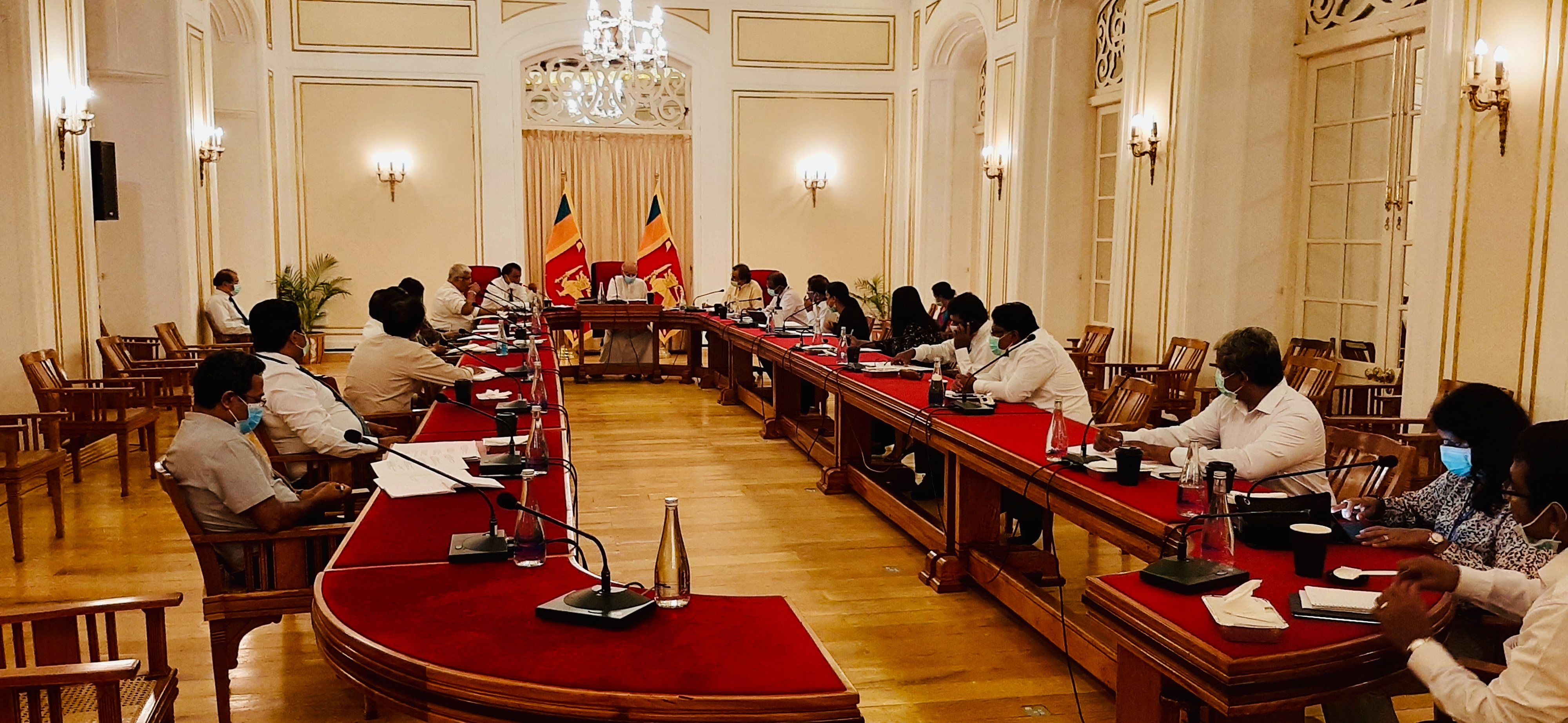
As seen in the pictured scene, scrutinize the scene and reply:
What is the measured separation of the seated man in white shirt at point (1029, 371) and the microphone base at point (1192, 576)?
8.01ft

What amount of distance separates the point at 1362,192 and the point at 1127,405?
2.91m

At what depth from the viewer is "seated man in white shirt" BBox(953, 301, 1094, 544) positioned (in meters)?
5.21

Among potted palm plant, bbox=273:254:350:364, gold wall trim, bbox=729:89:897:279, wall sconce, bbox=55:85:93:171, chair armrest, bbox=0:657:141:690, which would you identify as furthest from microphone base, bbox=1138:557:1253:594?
potted palm plant, bbox=273:254:350:364

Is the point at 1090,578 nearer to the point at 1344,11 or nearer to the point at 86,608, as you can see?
the point at 86,608

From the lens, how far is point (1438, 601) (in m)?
2.35

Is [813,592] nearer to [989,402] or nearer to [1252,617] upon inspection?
[989,402]

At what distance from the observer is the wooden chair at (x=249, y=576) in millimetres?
3148

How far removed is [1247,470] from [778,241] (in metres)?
10.0

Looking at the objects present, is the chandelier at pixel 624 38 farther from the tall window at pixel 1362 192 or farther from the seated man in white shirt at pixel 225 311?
the tall window at pixel 1362 192

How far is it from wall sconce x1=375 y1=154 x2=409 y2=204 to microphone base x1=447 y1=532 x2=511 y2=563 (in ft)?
34.4

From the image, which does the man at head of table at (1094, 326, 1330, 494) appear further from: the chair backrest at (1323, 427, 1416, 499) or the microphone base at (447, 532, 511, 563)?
the microphone base at (447, 532, 511, 563)

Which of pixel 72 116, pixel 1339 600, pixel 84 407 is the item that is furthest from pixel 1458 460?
pixel 72 116

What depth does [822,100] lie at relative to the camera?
1317 centimetres

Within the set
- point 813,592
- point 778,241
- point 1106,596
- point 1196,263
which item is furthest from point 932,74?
point 1106,596
